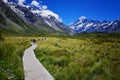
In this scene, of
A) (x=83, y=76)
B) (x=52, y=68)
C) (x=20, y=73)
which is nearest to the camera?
(x=20, y=73)

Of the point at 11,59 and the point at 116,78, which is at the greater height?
the point at 11,59

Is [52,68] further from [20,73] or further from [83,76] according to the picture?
[20,73]

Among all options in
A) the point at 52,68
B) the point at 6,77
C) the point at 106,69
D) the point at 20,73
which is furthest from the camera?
the point at 52,68

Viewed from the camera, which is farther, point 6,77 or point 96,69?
point 96,69

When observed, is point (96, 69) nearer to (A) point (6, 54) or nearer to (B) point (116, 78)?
(B) point (116, 78)

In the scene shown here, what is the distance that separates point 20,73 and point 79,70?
5094mm

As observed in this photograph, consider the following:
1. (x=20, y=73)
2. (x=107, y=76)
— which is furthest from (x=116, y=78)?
(x=20, y=73)

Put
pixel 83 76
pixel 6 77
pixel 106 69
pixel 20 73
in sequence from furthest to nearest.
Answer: pixel 106 69 → pixel 83 76 → pixel 20 73 → pixel 6 77

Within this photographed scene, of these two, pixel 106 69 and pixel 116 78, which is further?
pixel 106 69

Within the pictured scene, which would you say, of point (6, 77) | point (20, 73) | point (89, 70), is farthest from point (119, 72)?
point (6, 77)

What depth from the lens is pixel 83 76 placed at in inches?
588

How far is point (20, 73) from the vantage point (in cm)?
1312

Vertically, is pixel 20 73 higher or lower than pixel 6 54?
lower

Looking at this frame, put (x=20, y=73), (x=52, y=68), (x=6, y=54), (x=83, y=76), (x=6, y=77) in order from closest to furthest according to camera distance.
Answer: (x=6, y=77) → (x=20, y=73) → (x=6, y=54) → (x=83, y=76) → (x=52, y=68)
